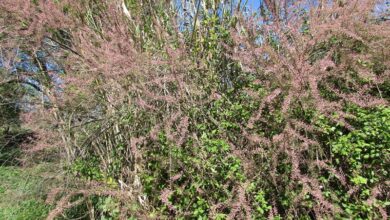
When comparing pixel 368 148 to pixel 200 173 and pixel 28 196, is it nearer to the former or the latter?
pixel 200 173

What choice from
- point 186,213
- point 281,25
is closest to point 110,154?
point 186,213

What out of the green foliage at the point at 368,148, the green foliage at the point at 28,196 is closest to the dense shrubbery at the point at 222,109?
the green foliage at the point at 368,148

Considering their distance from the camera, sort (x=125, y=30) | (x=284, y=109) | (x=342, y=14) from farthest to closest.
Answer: (x=125, y=30) < (x=342, y=14) < (x=284, y=109)

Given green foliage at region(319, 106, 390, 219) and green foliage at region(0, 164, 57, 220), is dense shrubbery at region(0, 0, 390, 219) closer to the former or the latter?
green foliage at region(319, 106, 390, 219)

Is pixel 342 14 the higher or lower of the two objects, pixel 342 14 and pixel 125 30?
the lower

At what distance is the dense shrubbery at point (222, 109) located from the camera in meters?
2.64

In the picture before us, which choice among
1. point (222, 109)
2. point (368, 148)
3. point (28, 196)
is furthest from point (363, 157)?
point (28, 196)

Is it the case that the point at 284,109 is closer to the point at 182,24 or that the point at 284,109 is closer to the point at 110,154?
the point at 182,24

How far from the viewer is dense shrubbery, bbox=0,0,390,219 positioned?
8.68 feet

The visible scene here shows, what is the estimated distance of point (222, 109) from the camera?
3.15 m

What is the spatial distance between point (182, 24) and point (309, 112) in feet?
5.30

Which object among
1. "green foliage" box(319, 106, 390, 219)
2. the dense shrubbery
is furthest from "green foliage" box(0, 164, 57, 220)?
"green foliage" box(319, 106, 390, 219)

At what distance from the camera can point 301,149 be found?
262 cm

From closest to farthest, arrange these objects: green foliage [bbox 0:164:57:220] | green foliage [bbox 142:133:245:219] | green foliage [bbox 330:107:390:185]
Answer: green foliage [bbox 330:107:390:185], green foliage [bbox 142:133:245:219], green foliage [bbox 0:164:57:220]
